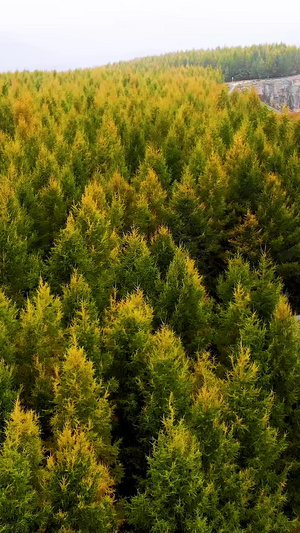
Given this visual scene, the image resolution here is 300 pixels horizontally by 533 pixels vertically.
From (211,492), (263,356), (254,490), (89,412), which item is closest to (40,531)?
(89,412)

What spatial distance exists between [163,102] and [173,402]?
152 ft

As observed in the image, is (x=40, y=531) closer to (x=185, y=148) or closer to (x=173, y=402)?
(x=173, y=402)

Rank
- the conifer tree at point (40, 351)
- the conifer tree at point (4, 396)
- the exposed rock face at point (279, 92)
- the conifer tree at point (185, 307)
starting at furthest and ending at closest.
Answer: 1. the exposed rock face at point (279, 92)
2. the conifer tree at point (185, 307)
3. the conifer tree at point (40, 351)
4. the conifer tree at point (4, 396)

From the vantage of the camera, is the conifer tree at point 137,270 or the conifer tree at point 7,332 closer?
the conifer tree at point 7,332

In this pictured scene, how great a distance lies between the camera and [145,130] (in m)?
50.1

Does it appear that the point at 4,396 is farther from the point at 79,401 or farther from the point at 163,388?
the point at 163,388

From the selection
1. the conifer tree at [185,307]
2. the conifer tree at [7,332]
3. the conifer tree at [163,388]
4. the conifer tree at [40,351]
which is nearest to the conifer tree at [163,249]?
the conifer tree at [185,307]

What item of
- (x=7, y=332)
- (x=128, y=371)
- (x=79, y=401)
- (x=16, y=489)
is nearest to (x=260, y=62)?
(x=128, y=371)

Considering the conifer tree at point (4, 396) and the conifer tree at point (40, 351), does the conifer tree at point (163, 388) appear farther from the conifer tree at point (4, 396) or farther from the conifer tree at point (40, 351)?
the conifer tree at point (4, 396)

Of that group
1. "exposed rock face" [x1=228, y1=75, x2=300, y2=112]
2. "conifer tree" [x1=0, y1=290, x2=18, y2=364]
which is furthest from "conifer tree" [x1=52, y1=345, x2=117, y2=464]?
"exposed rock face" [x1=228, y1=75, x2=300, y2=112]

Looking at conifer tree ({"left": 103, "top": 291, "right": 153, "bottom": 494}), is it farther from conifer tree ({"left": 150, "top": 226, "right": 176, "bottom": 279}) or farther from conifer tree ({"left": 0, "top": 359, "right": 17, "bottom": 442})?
conifer tree ({"left": 150, "top": 226, "right": 176, "bottom": 279})

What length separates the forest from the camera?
15.4 m

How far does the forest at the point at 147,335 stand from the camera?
15.4m

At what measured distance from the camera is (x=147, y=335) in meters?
20.9
